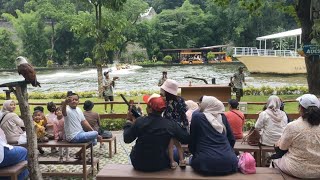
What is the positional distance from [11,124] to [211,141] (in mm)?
3339

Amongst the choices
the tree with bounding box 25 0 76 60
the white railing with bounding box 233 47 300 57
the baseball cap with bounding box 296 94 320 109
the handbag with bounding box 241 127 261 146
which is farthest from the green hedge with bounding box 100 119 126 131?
the tree with bounding box 25 0 76 60

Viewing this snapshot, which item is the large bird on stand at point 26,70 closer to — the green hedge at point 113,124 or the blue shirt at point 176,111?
the blue shirt at point 176,111

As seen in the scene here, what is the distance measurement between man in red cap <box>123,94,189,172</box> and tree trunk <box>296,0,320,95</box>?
22.6 ft

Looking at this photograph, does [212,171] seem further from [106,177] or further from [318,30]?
[318,30]

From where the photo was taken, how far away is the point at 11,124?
578cm

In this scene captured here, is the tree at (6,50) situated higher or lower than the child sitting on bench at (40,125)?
higher

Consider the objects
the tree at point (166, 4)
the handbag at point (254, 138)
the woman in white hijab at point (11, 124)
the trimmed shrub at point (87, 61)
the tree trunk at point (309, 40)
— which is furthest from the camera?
the tree at point (166, 4)

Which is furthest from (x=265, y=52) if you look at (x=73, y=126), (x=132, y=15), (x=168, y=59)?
(x=73, y=126)

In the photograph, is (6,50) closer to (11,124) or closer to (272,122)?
(11,124)

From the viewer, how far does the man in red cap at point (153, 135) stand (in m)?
3.84

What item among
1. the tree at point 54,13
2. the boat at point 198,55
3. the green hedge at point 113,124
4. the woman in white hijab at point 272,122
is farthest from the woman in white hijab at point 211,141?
the boat at point 198,55

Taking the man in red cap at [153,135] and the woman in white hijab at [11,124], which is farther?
the woman in white hijab at [11,124]

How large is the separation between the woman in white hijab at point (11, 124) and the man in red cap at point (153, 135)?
251 centimetres

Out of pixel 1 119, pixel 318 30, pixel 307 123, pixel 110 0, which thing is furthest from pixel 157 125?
pixel 110 0
